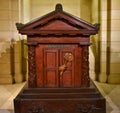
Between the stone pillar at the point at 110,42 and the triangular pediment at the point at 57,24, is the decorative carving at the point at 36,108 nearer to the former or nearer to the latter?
the triangular pediment at the point at 57,24

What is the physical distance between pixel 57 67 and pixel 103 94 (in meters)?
2.26

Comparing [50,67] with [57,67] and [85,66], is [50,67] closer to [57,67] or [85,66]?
[57,67]

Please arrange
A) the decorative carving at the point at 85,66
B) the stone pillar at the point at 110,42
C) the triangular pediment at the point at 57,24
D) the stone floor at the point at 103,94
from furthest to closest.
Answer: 1. the stone pillar at the point at 110,42
2. the stone floor at the point at 103,94
3. the decorative carving at the point at 85,66
4. the triangular pediment at the point at 57,24

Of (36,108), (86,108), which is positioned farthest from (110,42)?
(36,108)

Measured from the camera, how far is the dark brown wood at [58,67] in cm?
489

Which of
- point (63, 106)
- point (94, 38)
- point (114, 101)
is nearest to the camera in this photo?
point (63, 106)

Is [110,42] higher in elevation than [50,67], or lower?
higher

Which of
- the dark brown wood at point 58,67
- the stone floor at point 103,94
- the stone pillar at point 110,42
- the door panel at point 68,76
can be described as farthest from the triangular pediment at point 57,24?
the stone pillar at point 110,42

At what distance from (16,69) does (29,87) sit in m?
3.81

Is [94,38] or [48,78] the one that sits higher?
[94,38]

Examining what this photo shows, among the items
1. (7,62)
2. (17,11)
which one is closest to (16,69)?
(7,62)

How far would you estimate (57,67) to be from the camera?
5.09 m

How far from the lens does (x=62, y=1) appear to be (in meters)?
9.63

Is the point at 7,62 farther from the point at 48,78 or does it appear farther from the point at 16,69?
the point at 48,78
